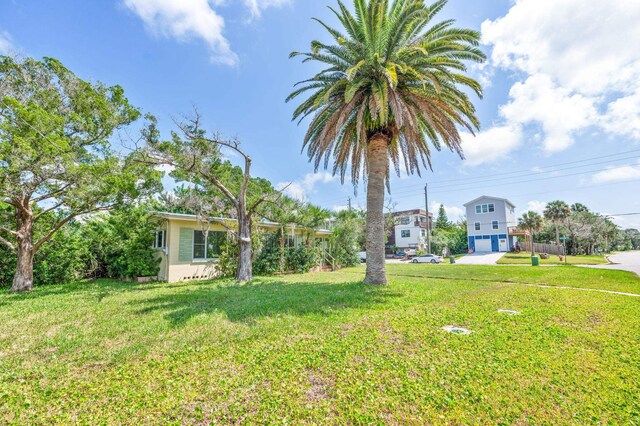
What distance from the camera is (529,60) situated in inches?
470

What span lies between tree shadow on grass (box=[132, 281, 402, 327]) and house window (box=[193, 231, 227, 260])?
4185 mm

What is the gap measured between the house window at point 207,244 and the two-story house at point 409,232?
34.0 m

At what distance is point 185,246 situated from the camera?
1343 centimetres

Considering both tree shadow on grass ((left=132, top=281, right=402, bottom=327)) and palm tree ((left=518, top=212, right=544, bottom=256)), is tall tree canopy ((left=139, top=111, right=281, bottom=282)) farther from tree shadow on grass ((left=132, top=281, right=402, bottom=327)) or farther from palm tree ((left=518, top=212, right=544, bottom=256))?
palm tree ((left=518, top=212, right=544, bottom=256))

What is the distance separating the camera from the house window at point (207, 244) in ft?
45.8

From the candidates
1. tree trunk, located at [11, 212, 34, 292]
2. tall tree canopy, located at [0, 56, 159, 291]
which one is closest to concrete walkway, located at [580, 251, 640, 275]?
tall tree canopy, located at [0, 56, 159, 291]

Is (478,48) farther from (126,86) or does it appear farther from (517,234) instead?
(517,234)

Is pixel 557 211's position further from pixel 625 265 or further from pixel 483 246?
pixel 625 265

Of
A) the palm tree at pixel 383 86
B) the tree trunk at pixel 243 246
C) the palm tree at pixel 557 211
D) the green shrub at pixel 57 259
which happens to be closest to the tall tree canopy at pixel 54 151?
the green shrub at pixel 57 259

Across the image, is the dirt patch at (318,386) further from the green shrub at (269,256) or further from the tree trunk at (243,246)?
the green shrub at (269,256)

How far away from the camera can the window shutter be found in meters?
13.2

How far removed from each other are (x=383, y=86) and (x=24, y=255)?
14.7 m

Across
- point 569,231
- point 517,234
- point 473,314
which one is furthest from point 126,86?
point 569,231

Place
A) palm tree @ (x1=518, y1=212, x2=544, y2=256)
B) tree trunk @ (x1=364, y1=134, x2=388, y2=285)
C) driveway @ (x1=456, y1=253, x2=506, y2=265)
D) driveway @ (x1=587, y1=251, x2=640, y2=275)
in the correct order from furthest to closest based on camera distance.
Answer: palm tree @ (x1=518, y1=212, x2=544, y2=256) < driveway @ (x1=456, y1=253, x2=506, y2=265) < driveway @ (x1=587, y1=251, x2=640, y2=275) < tree trunk @ (x1=364, y1=134, x2=388, y2=285)
